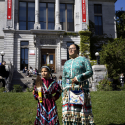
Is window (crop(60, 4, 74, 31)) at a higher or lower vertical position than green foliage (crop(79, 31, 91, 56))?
higher

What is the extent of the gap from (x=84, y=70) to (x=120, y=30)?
90.8 ft

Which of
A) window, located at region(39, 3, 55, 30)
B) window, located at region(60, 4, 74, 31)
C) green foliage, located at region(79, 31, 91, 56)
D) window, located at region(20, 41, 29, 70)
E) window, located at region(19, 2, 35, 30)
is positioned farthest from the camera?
window, located at region(60, 4, 74, 31)

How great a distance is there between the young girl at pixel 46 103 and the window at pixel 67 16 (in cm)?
2281

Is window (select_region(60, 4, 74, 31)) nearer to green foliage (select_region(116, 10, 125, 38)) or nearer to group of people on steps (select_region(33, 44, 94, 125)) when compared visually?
green foliage (select_region(116, 10, 125, 38))

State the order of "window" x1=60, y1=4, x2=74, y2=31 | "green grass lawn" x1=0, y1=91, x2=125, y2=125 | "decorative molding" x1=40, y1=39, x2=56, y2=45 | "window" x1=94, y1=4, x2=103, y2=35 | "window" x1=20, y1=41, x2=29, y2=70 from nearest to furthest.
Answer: "green grass lawn" x1=0, y1=91, x2=125, y2=125 → "window" x1=20, y1=41, x2=29, y2=70 → "decorative molding" x1=40, y1=39, x2=56, y2=45 → "window" x1=60, y1=4, x2=74, y2=31 → "window" x1=94, y1=4, x2=103, y2=35

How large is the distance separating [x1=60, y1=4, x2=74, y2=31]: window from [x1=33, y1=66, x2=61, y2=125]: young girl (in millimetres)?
22813

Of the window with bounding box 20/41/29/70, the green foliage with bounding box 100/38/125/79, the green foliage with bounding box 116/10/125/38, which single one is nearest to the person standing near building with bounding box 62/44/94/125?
the green foliage with bounding box 100/38/125/79

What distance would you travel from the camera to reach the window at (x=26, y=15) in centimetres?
2570

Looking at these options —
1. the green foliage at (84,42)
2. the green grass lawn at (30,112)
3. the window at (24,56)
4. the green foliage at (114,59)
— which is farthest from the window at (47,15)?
the green grass lawn at (30,112)

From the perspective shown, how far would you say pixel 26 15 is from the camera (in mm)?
26031

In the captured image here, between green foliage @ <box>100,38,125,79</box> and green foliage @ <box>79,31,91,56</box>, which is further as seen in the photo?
green foliage @ <box>79,31,91,56</box>

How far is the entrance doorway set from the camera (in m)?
24.9

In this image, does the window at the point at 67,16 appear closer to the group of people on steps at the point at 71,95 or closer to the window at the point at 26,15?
the window at the point at 26,15

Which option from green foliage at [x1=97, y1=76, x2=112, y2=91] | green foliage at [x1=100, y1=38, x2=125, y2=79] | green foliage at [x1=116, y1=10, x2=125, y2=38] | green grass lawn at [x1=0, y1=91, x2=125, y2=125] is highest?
green foliage at [x1=116, y1=10, x2=125, y2=38]
